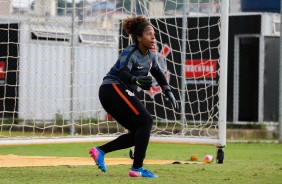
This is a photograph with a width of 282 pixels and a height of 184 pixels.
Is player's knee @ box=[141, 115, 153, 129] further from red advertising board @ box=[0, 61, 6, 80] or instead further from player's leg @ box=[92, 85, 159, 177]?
red advertising board @ box=[0, 61, 6, 80]

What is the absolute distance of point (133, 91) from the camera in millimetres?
10000

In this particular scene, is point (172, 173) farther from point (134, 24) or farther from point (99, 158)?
point (134, 24)

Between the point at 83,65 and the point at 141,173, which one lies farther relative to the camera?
the point at 83,65

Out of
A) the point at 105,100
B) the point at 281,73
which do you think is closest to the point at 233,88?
the point at 281,73

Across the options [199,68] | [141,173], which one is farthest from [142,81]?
[199,68]

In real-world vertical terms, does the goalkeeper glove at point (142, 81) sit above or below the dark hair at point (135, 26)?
below

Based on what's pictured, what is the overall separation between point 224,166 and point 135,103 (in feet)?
6.81

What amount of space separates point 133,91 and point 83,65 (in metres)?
Answer: 8.56

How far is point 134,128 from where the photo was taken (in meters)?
9.72

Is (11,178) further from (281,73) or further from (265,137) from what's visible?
(265,137)

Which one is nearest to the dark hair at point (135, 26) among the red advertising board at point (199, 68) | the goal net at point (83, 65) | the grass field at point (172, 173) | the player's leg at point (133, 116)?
the player's leg at point (133, 116)

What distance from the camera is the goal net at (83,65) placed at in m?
16.3

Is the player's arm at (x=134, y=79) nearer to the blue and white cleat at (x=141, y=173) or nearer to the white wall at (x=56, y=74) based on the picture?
the blue and white cleat at (x=141, y=173)

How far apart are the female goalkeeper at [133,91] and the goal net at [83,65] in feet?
17.2
